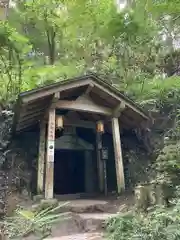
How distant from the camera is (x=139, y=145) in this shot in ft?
37.8

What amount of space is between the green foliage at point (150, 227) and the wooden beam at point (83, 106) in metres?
4.36

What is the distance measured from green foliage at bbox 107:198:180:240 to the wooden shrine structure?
330 centimetres

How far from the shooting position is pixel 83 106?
9383mm

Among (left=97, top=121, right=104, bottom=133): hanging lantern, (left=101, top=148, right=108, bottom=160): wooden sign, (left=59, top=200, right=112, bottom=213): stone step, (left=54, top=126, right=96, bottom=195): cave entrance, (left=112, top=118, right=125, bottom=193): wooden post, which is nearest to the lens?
(left=59, top=200, right=112, bottom=213): stone step

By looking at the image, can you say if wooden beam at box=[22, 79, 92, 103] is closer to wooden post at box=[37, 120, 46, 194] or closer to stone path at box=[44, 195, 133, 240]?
wooden post at box=[37, 120, 46, 194]

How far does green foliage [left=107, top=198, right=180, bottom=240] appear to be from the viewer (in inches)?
163

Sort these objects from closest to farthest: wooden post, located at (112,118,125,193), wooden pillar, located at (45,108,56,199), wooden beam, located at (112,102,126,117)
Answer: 1. wooden pillar, located at (45,108,56,199)
2. wooden post, located at (112,118,125,193)
3. wooden beam, located at (112,102,126,117)

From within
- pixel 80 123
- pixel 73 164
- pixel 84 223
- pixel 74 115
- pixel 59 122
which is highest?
pixel 74 115

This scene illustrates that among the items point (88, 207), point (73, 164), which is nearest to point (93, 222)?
point (88, 207)

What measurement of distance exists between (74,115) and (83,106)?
59.0 inches

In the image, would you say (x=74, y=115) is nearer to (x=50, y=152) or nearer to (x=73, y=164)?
(x=50, y=152)

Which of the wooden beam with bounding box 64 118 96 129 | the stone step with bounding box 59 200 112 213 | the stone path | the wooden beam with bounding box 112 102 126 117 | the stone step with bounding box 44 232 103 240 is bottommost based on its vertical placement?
the stone step with bounding box 44 232 103 240

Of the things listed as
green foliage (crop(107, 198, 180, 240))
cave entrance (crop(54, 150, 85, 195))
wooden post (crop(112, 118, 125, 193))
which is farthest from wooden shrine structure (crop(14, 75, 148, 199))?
green foliage (crop(107, 198, 180, 240))

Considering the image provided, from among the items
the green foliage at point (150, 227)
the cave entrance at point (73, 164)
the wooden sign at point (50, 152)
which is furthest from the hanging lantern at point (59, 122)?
the green foliage at point (150, 227)
